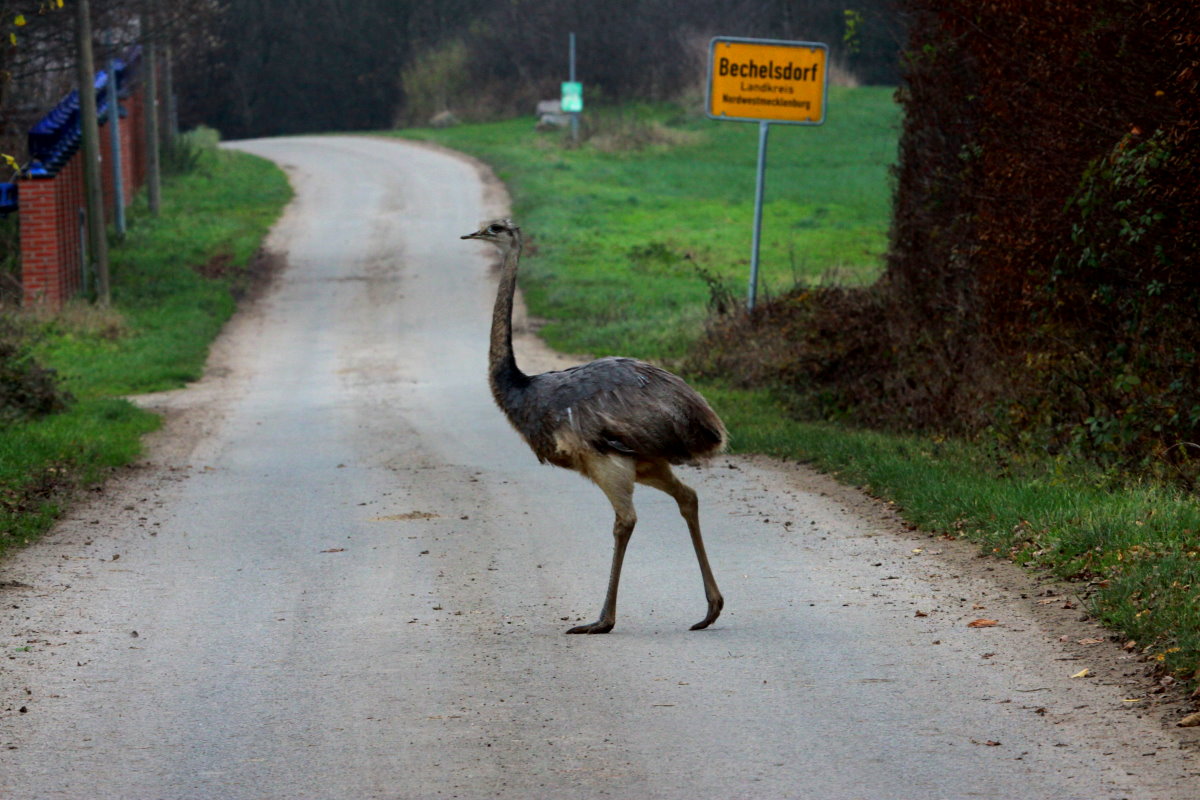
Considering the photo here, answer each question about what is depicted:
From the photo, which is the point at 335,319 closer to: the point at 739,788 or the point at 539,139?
the point at 739,788

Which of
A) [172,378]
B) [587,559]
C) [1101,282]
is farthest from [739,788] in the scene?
[172,378]

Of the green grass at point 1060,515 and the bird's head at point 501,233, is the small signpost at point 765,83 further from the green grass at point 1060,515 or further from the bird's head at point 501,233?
the bird's head at point 501,233

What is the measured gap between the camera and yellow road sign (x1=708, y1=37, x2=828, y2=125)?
1841cm

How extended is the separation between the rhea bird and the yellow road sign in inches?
437

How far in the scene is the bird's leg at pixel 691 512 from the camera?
7723mm

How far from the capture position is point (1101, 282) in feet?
40.2

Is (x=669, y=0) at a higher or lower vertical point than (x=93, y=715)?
higher

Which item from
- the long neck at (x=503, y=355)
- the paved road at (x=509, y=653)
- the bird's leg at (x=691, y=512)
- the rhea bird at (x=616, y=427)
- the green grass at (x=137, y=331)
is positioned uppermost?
the long neck at (x=503, y=355)

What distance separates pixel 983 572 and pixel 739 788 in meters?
3.60

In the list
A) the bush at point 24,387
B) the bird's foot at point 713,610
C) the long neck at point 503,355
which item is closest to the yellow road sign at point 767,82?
the bush at point 24,387

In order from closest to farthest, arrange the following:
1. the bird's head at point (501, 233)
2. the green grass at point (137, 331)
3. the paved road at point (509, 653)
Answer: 1. the paved road at point (509, 653)
2. the bird's head at point (501, 233)
3. the green grass at point (137, 331)

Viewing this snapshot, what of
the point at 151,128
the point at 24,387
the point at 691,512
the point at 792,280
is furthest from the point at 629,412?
Answer: the point at 151,128

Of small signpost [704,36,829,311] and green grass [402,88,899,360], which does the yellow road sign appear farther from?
green grass [402,88,899,360]

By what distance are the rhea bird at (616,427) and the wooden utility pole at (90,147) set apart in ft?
56.2
